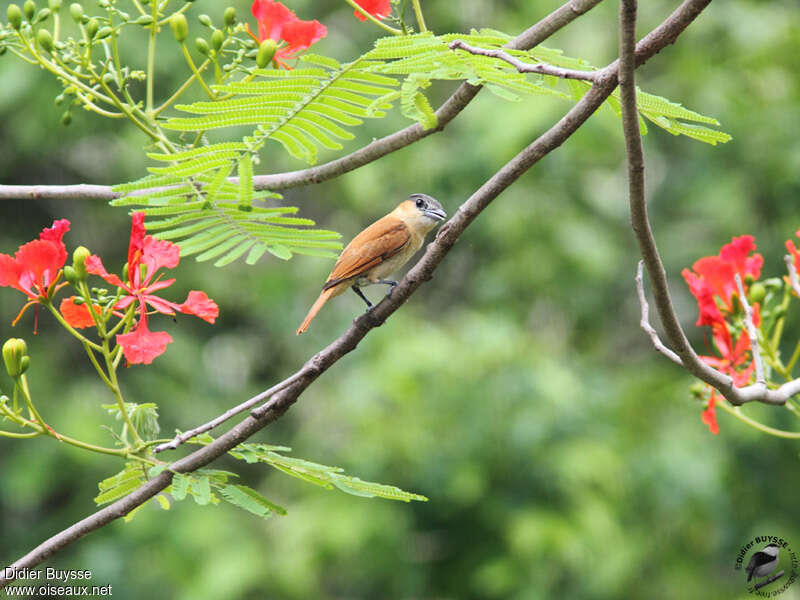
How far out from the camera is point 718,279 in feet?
6.77

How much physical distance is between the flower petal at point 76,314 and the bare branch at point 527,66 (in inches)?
28.3

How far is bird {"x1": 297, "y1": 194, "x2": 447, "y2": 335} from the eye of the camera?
283 centimetres

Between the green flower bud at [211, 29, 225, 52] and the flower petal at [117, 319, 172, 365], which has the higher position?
the green flower bud at [211, 29, 225, 52]

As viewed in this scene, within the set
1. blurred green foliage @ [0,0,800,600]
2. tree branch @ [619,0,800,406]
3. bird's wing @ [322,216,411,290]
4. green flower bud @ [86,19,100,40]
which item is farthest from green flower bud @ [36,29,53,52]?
blurred green foliage @ [0,0,800,600]

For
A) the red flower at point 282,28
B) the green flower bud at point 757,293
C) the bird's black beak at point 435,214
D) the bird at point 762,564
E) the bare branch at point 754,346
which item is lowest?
the bird at point 762,564

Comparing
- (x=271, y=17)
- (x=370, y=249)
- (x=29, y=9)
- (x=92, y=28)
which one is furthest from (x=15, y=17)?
(x=370, y=249)

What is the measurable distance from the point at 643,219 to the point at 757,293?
3.07ft

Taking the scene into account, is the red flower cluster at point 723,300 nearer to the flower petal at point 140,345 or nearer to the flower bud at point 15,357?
the flower petal at point 140,345

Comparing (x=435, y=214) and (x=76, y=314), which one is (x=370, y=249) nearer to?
(x=435, y=214)

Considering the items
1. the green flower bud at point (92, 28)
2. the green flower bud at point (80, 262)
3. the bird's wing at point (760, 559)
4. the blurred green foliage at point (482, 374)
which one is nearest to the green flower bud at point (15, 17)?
the green flower bud at point (92, 28)

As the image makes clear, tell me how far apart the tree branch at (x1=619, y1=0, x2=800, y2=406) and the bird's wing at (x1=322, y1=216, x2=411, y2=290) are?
4.58ft

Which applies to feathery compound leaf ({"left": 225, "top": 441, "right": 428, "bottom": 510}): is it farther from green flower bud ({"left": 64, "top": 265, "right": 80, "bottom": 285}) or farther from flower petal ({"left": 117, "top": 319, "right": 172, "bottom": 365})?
green flower bud ({"left": 64, "top": 265, "right": 80, "bottom": 285})

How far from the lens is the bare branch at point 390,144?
1.74m

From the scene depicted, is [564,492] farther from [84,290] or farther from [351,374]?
[84,290]
